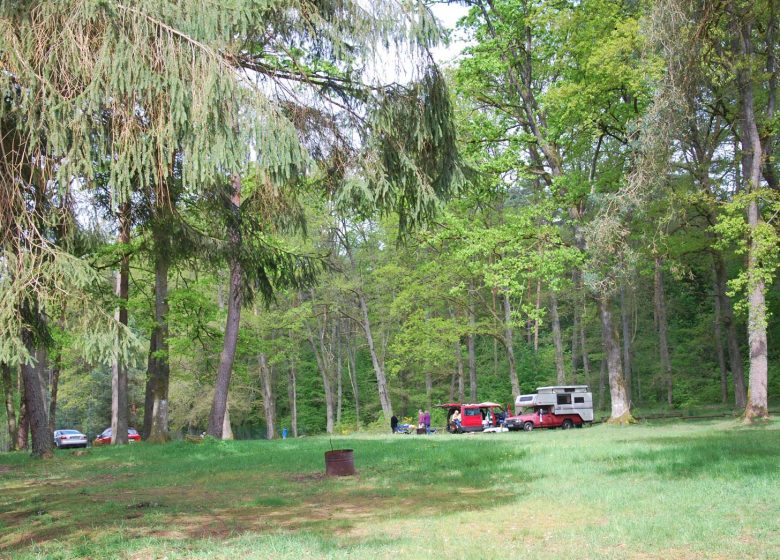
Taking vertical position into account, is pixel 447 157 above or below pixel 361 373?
A: above

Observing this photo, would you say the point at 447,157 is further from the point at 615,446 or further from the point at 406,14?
the point at 615,446

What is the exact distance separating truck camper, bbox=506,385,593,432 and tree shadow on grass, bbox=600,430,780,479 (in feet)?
46.5

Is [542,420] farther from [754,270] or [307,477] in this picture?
[307,477]

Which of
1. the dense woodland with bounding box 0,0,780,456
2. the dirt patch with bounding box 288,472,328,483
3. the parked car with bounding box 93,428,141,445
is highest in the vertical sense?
the dense woodland with bounding box 0,0,780,456

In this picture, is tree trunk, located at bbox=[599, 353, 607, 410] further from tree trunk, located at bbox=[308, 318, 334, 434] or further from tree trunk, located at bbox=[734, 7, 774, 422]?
tree trunk, located at bbox=[734, 7, 774, 422]

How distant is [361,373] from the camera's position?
49.8 meters

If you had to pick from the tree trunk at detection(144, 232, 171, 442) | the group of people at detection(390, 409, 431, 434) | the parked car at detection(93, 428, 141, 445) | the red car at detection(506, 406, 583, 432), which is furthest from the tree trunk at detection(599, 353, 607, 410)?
the tree trunk at detection(144, 232, 171, 442)

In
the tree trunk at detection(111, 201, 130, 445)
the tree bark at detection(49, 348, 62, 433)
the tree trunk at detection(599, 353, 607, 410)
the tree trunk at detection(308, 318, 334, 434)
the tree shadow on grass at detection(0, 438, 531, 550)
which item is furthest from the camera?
the tree trunk at detection(599, 353, 607, 410)

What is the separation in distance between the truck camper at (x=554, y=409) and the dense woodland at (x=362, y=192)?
6.78 ft

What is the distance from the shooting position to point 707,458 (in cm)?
1179

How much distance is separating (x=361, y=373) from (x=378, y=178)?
43100mm

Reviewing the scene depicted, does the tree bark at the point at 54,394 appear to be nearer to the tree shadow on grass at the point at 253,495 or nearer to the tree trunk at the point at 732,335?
the tree shadow on grass at the point at 253,495

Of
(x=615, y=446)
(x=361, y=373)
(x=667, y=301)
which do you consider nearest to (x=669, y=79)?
(x=615, y=446)

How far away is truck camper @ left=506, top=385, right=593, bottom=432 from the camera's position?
29578mm
